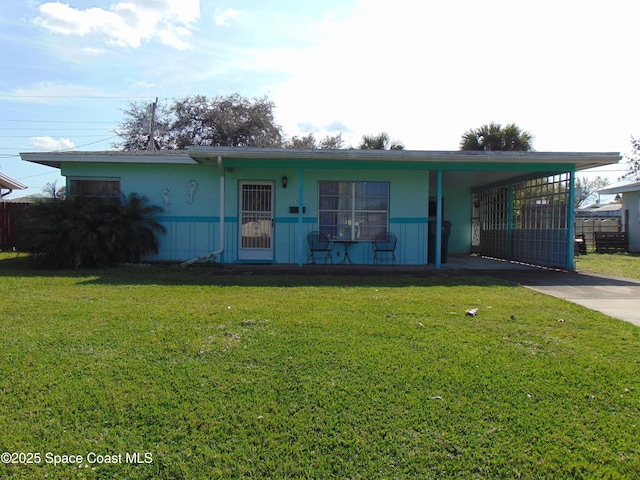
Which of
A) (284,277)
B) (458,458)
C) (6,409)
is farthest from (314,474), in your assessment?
(284,277)

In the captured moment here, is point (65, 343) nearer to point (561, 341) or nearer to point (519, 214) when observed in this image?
point (561, 341)

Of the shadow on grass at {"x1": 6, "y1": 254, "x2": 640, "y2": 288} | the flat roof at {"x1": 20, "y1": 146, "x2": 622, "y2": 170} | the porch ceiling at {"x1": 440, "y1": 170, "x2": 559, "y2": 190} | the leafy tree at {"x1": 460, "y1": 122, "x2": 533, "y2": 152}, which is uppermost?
the leafy tree at {"x1": 460, "y1": 122, "x2": 533, "y2": 152}

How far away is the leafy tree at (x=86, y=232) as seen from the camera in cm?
980

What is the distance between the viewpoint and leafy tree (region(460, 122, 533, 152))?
733 inches

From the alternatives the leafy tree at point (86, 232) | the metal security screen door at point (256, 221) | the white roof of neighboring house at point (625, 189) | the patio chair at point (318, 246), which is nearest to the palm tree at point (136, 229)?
the leafy tree at point (86, 232)

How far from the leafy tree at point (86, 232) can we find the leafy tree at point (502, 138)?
46.0 ft

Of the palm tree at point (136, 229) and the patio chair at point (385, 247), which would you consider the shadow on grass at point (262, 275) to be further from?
the patio chair at point (385, 247)

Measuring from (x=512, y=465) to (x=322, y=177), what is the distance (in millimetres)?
9581

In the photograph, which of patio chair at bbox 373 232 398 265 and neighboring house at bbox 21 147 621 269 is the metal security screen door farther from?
patio chair at bbox 373 232 398 265

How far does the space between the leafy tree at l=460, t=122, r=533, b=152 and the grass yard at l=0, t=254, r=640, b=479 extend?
1440 cm

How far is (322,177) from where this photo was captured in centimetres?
1161

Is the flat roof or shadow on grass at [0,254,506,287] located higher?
the flat roof

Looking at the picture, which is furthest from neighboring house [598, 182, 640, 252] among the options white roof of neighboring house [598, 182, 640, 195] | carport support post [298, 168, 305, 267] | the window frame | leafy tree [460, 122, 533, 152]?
carport support post [298, 168, 305, 267]

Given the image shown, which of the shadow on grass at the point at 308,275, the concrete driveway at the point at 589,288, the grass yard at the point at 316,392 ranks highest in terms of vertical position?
the shadow on grass at the point at 308,275
